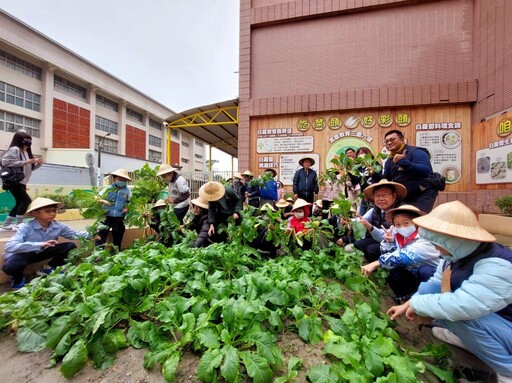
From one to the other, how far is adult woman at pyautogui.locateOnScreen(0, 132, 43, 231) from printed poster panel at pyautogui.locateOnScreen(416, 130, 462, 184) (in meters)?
8.19

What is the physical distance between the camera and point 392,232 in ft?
8.71

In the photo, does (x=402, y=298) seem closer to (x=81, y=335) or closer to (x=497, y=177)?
(x=81, y=335)

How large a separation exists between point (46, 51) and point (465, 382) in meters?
32.6

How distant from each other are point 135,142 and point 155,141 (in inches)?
192

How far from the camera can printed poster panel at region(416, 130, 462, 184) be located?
21.7 ft

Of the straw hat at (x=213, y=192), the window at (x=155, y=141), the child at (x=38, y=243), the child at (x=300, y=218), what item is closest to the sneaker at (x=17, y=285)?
the child at (x=38, y=243)

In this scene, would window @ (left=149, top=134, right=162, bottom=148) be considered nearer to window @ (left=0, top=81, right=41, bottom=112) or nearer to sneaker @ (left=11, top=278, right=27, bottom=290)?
window @ (left=0, top=81, right=41, bottom=112)

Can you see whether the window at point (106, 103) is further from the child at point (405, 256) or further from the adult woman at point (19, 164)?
the child at point (405, 256)

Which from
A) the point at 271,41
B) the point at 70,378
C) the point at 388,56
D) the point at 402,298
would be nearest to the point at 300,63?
the point at 271,41

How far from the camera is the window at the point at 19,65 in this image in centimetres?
2183

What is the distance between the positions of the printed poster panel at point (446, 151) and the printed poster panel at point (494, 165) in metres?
0.41

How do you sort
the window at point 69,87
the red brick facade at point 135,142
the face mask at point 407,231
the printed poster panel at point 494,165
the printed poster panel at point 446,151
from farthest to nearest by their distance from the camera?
the red brick facade at point 135,142 < the window at point 69,87 < the printed poster panel at point 446,151 < the printed poster panel at point 494,165 < the face mask at point 407,231

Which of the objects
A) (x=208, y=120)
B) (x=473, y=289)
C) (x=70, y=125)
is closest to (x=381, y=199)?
(x=473, y=289)

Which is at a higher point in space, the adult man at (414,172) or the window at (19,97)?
the window at (19,97)
